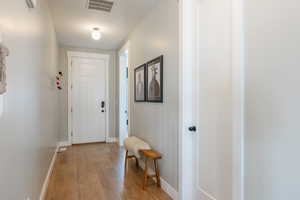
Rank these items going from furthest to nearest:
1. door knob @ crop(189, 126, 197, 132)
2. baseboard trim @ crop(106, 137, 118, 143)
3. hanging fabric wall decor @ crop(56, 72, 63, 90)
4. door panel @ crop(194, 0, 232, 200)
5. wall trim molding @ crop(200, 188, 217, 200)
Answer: baseboard trim @ crop(106, 137, 118, 143), hanging fabric wall decor @ crop(56, 72, 63, 90), door knob @ crop(189, 126, 197, 132), wall trim molding @ crop(200, 188, 217, 200), door panel @ crop(194, 0, 232, 200)

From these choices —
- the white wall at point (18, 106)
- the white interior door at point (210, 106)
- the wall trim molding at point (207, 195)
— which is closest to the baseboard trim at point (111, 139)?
the white wall at point (18, 106)

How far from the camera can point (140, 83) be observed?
315 cm

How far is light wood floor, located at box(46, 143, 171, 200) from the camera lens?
2.21m

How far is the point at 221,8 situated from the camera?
1.52 metres

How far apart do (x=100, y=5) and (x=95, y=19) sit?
20.5 inches

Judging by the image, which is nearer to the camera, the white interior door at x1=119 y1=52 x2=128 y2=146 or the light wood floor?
the light wood floor

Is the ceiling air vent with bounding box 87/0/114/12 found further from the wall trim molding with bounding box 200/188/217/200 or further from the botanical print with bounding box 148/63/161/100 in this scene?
the wall trim molding with bounding box 200/188/217/200

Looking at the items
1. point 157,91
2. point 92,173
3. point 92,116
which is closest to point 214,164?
point 157,91

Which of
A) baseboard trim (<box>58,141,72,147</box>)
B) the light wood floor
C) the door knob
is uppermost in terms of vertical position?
the door knob

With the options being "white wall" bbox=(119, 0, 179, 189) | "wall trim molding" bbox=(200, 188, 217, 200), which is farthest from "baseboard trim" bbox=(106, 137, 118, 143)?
"wall trim molding" bbox=(200, 188, 217, 200)

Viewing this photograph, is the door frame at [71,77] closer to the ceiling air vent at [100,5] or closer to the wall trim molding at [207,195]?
the ceiling air vent at [100,5]

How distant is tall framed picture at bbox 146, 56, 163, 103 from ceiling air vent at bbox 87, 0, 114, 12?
3.35 ft

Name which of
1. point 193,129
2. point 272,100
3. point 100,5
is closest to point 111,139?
point 100,5

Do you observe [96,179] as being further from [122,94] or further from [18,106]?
[122,94]
